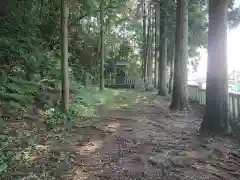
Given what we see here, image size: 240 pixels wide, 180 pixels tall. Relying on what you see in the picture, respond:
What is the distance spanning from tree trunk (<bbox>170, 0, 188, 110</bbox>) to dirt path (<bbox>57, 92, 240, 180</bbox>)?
11.9 ft

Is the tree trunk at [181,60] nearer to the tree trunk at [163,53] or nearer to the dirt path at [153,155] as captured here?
the dirt path at [153,155]

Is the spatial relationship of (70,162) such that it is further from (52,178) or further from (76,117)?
(76,117)

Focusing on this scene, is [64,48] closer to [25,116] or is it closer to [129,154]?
[25,116]

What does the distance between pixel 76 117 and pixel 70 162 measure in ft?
13.8

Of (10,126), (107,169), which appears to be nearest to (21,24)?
(10,126)

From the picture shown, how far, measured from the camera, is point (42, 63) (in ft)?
41.2

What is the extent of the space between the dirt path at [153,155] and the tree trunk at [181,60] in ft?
11.9

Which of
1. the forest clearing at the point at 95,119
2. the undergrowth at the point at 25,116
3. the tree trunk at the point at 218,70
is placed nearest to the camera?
the forest clearing at the point at 95,119

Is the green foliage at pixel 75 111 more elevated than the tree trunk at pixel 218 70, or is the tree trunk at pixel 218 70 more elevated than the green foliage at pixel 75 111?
the tree trunk at pixel 218 70

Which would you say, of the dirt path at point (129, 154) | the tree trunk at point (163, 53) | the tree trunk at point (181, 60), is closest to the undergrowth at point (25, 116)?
the dirt path at point (129, 154)

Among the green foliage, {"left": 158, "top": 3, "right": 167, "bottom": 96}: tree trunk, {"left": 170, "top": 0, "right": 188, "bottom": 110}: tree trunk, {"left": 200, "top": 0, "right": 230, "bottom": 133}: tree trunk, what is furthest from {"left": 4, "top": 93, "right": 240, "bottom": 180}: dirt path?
{"left": 158, "top": 3, "right": 167, "bottom": 96}: tree trunk

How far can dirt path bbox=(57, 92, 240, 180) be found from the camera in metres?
4.84

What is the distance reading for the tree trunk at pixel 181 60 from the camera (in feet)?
41.5

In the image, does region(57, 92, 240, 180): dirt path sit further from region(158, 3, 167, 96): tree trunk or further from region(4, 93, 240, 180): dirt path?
region(158, 3, 167, 96): tree trunk
